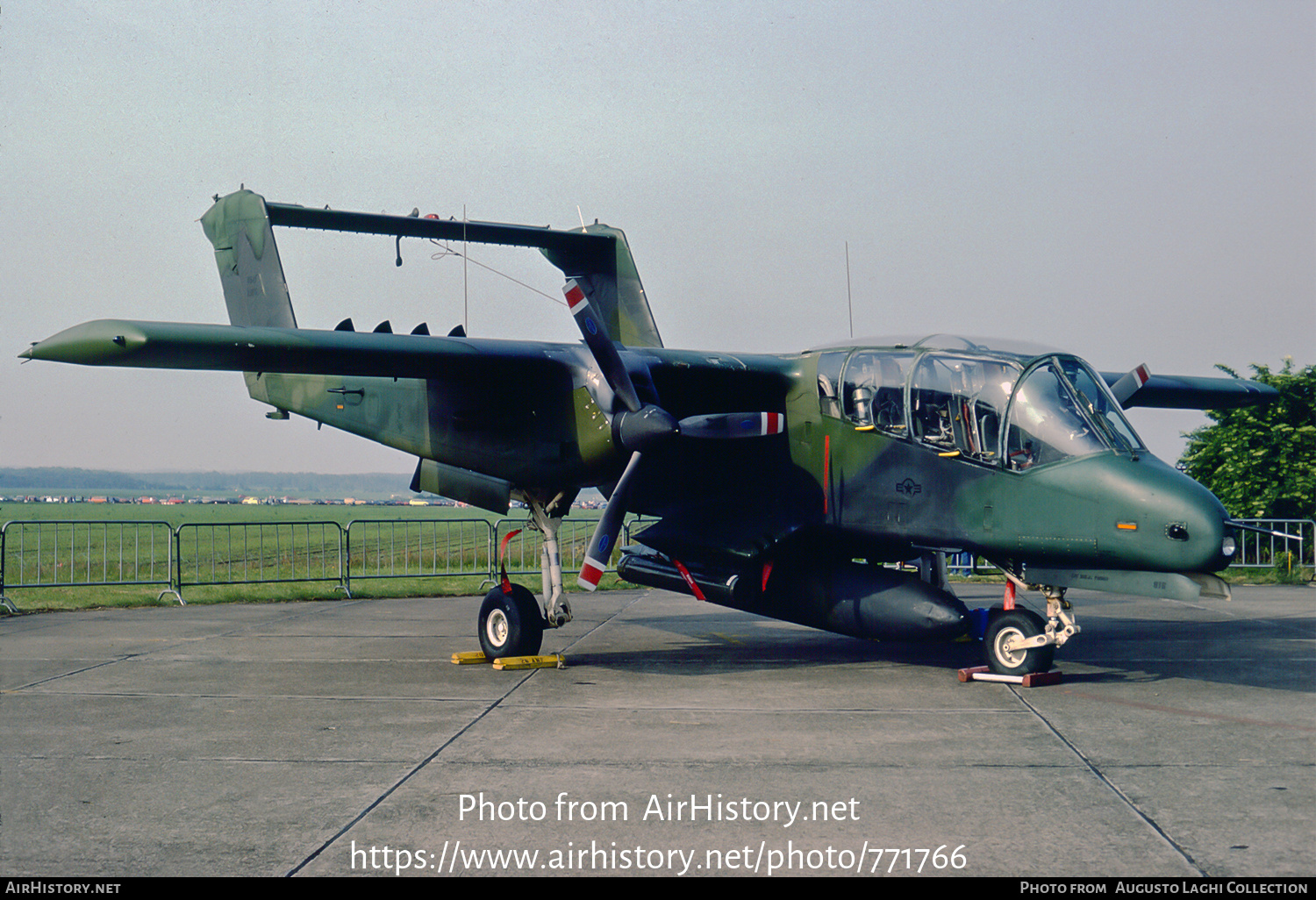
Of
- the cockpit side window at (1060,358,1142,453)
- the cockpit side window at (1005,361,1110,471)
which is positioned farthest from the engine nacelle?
the cockpit side window at (1060,358,1142,453)

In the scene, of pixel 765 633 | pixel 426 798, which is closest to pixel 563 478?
pixel 765 633

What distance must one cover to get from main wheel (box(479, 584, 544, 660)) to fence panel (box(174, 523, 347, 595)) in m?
5.57

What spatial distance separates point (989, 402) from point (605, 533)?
3.92 m

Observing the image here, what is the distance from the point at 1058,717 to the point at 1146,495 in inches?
76.2

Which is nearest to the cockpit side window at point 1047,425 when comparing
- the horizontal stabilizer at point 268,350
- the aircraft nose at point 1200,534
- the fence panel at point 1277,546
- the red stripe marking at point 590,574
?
the aircraft nose at point 1200,534

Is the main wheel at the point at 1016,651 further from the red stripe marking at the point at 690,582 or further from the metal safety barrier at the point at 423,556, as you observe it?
the metal safety barrier at the point at 423,556

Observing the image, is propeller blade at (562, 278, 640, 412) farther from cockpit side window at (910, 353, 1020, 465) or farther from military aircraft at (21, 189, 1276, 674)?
cockpit side window at (910, 353, 1020, 465)

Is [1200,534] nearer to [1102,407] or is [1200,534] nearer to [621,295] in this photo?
[1102,407]

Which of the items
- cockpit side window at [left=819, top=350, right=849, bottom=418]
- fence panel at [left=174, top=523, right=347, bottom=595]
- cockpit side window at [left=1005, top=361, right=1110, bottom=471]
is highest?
cockpit side window at [left=819, top=350, right=849, bottom=418]

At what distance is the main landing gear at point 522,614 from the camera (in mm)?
10703

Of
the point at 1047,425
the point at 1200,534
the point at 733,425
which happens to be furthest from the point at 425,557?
the point at 1200,534

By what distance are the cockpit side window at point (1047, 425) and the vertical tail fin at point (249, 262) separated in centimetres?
944

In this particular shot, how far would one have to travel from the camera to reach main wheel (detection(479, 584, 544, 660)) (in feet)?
35.1

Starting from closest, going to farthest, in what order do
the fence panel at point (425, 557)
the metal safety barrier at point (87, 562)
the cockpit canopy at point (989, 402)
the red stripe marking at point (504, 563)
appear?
the cockpit canopy at point (989, 402)
the red stripe marking at point (504, 563)
the metal safety barrier at point (87, 562)
the fence panel at point (425, 557)
